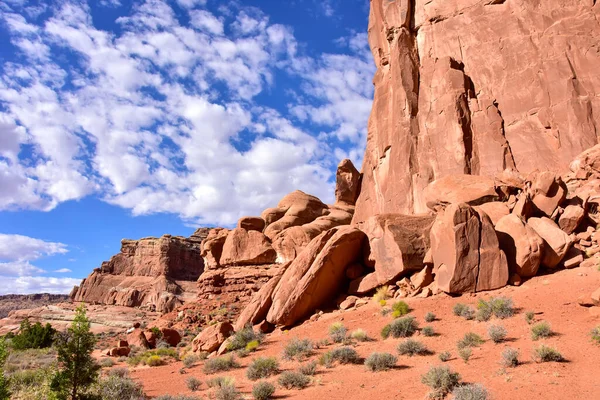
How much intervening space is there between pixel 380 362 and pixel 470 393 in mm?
4002

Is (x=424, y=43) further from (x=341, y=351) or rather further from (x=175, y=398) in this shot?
(x=175, y=398)

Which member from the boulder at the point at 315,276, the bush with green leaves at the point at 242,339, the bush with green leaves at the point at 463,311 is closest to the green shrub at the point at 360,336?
the bush with green leaves at the point at 463,311

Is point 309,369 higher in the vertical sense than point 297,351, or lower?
lower

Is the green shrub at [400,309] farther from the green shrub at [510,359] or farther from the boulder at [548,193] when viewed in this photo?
the boulder at [548,193]

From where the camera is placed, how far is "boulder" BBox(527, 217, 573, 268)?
18.3 metres

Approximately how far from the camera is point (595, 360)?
11016 millimetres

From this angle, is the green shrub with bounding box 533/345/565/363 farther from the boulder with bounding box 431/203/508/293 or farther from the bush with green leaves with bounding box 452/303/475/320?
the boulder with bounding box 431/203/508/293

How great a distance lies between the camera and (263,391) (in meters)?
11.5

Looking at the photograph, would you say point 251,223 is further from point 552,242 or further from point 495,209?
point 552,242

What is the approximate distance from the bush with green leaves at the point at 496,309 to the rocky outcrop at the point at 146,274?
230ft

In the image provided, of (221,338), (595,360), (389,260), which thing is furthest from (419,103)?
(595,360)

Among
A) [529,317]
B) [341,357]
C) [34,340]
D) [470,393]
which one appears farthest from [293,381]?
[34,340]

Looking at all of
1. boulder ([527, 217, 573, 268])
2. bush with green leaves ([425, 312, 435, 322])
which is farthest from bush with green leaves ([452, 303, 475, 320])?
boulder ([527, 217, 573, 268])

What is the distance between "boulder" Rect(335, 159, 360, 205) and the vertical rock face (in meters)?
9.96
